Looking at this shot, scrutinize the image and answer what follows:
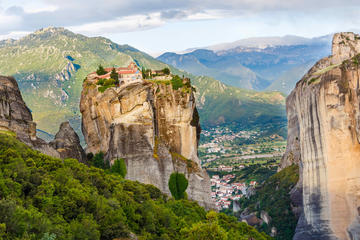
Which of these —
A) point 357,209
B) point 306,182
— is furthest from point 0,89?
point 357,209

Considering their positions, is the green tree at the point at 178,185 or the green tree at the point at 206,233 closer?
the green tree at the point at 206,233

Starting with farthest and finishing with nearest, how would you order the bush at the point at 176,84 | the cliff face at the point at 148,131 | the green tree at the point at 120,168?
the bush at the point at 176,84 → the cliff face at the point at 148,131 → the green tree at the point at 120,168

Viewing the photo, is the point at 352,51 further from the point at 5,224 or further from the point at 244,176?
the point at 244,176

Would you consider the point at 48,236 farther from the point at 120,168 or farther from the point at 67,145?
the point at 67,145

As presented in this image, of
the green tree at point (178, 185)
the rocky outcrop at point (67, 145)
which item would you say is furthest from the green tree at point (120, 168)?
the green tree at point (178, 185)

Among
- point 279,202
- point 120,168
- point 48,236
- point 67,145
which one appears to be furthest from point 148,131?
point 48,236

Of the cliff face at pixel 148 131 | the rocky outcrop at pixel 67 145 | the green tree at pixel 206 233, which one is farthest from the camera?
the cliff face at pixel 148 131

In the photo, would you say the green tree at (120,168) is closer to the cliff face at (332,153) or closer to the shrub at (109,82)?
the shrub at (109,82)
